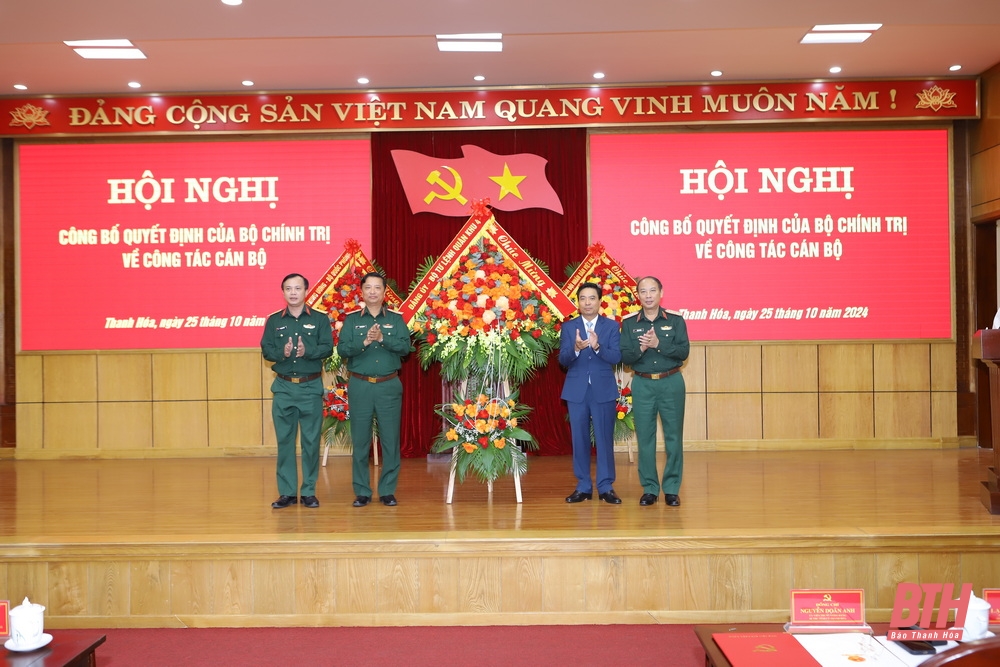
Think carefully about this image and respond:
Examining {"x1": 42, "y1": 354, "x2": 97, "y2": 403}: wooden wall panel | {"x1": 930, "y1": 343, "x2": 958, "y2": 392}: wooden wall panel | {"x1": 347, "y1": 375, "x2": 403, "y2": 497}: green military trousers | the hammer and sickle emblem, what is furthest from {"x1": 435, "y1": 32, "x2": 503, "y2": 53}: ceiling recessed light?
{"x1": 930, "y1": 343, "x2": 958, "y2": 392}: wooden wall panel

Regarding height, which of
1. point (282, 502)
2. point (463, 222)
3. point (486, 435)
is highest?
point (463, 222)

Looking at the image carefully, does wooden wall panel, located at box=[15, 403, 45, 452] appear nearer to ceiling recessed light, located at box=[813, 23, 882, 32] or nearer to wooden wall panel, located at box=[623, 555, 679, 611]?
wooden wall panel, located at box=[623, 555, 679, 611]

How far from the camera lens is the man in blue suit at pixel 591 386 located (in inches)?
210

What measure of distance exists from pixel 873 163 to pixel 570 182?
2872 millimetres

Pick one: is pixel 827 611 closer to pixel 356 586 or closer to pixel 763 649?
pixel 763 649

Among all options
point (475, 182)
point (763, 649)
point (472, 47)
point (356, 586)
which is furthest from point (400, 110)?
point (763, 649)

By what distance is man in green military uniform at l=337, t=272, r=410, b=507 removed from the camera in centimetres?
A: 527

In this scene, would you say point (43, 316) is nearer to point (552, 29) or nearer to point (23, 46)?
point (23, 46)

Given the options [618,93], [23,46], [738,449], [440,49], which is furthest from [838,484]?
[23,46]

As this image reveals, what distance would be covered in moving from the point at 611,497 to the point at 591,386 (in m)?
0.72

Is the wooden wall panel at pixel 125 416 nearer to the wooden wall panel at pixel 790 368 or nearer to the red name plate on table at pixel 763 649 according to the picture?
the wooden wall panel at pixel 790 368

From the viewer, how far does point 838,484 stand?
6.05 metres

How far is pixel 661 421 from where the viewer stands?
5.30 metres

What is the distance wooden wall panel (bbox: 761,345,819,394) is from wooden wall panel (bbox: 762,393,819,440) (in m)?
0.09
